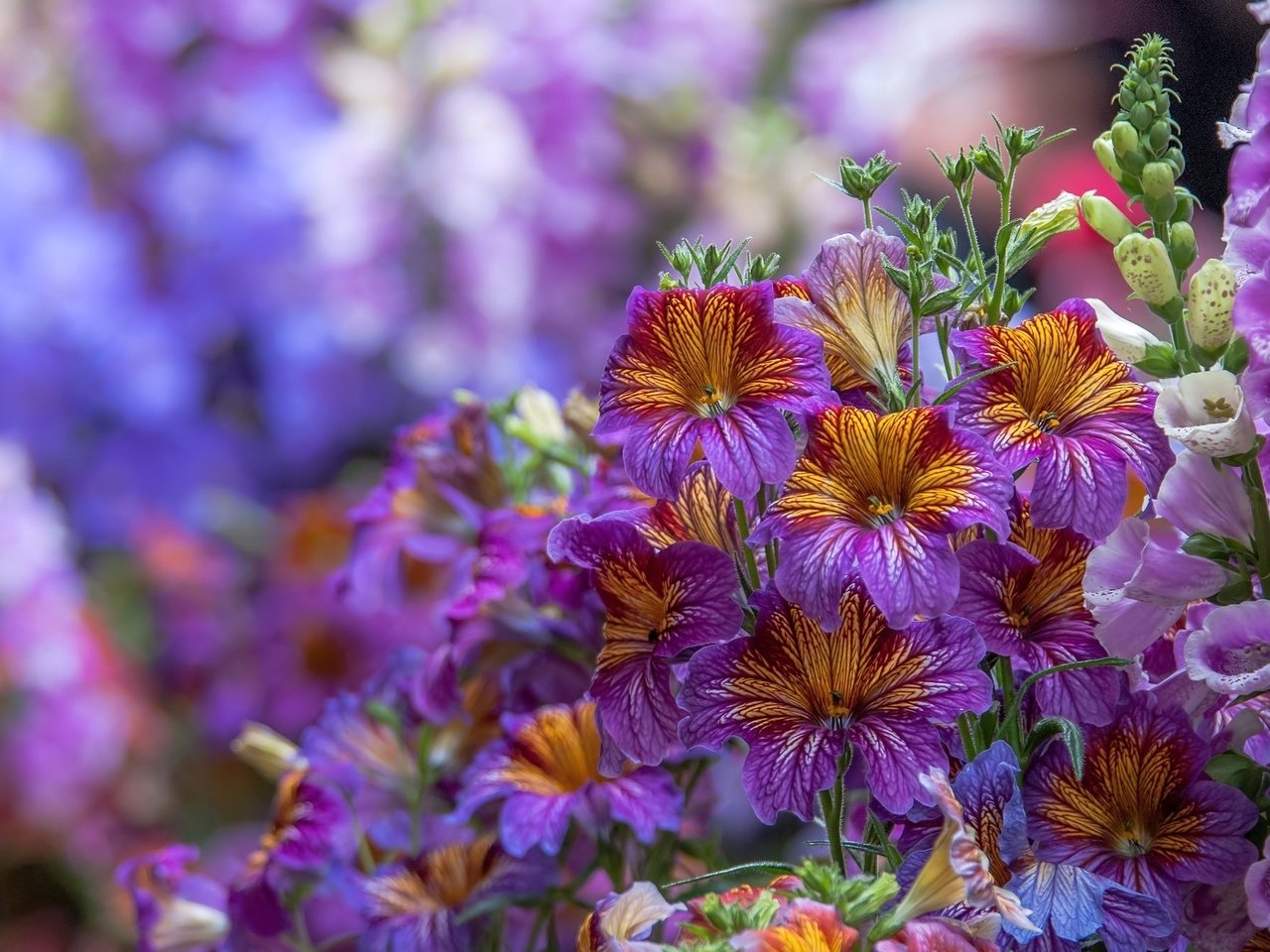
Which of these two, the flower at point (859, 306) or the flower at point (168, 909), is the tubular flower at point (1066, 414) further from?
the flower at point (168, 909)

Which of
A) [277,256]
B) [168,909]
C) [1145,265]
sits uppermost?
[277,256]

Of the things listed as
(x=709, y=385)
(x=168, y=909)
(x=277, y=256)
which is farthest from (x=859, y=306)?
(x=277, y=256)

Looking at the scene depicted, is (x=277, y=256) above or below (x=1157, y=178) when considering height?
above

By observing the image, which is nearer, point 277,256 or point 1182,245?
point 1182,245

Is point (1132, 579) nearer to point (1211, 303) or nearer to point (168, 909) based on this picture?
point (1211, 303)

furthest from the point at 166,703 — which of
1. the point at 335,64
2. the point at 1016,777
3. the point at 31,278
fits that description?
the point at 1016,777

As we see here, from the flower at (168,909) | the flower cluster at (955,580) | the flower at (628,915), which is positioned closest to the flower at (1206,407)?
the flower cluster at (955,580)

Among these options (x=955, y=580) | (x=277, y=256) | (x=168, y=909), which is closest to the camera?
(x=955, y=580)
